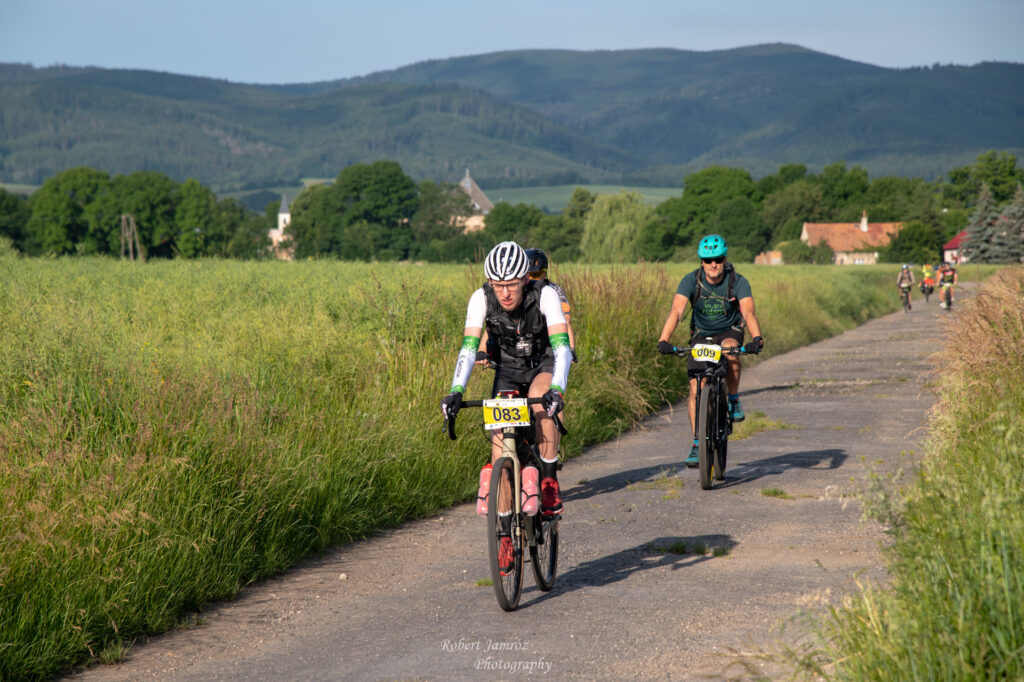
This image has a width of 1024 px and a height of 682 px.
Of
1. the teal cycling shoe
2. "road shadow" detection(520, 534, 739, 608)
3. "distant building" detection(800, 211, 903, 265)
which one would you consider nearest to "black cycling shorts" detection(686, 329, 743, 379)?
the teal cycling shoe

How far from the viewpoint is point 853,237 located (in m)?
140

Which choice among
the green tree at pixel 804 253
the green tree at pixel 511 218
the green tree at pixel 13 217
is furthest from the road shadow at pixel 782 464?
the green tree at pixel 511 218

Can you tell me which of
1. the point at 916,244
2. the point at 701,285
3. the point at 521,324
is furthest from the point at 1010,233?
the point at 521,324

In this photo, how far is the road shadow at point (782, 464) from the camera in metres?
10.2

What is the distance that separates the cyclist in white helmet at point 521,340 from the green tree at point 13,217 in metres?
105

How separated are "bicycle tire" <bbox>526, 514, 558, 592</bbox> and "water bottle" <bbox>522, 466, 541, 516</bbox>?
12 cm

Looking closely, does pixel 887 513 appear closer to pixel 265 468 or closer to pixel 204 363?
pixel 265 468

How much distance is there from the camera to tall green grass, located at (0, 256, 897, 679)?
554 cm

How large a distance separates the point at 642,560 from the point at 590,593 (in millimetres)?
833

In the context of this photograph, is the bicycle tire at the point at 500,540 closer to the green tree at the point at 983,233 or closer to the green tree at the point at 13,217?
the green tree at the point at 13,217

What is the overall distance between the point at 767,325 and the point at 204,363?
66.9 feet

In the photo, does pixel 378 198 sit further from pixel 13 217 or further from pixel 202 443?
pixel 202 443

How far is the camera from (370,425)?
8.89 m

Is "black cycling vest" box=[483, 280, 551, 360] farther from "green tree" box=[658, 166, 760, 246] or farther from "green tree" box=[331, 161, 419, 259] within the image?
"green tree" box=[331, 161, 419, 259]
